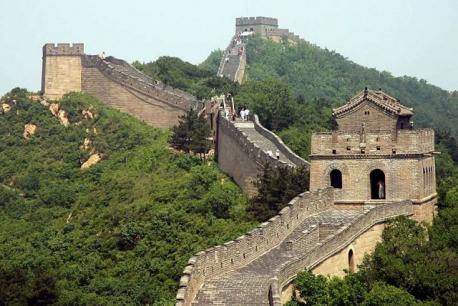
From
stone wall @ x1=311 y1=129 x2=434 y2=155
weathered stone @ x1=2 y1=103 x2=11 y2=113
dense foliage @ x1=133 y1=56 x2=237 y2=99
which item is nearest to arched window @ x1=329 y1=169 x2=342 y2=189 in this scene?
stone wall @ x1=311 y1=129 x2=434 y2=155

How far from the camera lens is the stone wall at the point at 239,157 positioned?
3609cm

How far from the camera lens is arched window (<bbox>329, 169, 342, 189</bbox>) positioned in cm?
2633

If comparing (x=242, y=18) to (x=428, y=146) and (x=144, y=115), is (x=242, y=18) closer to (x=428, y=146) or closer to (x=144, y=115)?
(x=144, y=115)

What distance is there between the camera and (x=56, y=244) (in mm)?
36750

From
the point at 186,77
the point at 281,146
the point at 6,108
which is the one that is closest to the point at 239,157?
the point at 281,146

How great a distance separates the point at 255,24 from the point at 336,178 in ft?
234

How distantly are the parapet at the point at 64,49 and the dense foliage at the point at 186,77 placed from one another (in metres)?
5.71

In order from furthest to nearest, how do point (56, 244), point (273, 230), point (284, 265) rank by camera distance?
point (56, 244), point (273, 230), point (284, 265)

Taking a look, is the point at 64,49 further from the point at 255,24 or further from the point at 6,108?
the point at 255,24

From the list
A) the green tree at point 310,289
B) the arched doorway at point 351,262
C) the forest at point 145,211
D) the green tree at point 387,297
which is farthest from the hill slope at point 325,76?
the green tree at point 310,289

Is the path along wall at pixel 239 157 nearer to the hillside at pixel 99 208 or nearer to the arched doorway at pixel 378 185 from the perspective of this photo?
the hillside at pixel 99 208

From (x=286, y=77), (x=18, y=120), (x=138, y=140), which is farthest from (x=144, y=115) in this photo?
(x=286, y=77)

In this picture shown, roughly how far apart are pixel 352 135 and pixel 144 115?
27.0 metres

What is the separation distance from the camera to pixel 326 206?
83.5ft
